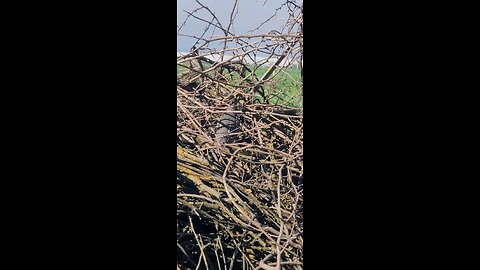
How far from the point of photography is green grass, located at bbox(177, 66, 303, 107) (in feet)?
3.73

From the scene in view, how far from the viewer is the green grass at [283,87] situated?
114 cm

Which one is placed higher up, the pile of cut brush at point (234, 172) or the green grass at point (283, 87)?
the green grass at point (283, 87)

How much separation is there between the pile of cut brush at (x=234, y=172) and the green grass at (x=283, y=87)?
14 millimetres

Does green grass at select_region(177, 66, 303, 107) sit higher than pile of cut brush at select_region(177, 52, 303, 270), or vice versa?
green grass at select_region(177, 66, 303, 107)

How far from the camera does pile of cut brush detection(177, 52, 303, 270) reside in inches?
44.0

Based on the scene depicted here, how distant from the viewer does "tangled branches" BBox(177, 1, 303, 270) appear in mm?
1117

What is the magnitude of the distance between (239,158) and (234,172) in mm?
32

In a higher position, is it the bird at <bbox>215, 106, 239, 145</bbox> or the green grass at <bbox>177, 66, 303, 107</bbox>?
the green grass at <bbox>177, 66, 303, 107</bbox>
